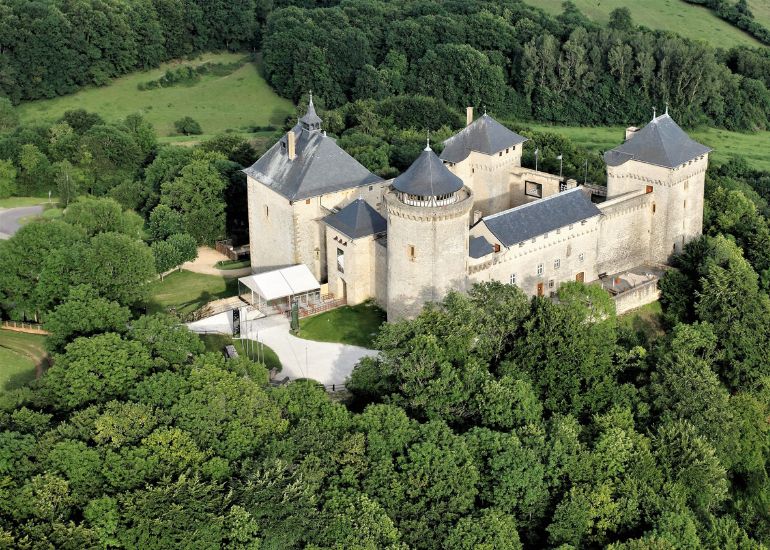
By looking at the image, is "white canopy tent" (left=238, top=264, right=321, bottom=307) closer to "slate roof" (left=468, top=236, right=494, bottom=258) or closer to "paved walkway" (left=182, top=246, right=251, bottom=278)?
"paved walkway" (left=182, top=246, right=251, bottom=278)

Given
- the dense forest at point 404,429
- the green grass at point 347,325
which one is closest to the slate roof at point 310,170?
the green grass at point 347,325

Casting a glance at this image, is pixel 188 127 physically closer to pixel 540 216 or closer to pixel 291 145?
pixel 291 145

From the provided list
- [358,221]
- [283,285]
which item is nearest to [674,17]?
[358,221]

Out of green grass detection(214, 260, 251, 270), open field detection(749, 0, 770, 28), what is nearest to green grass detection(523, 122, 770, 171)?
open field detection(749, 0, 770, 28)

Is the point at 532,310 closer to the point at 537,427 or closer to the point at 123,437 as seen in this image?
the point at 537,427

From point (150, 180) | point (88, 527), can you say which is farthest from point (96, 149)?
point (88, 527)
